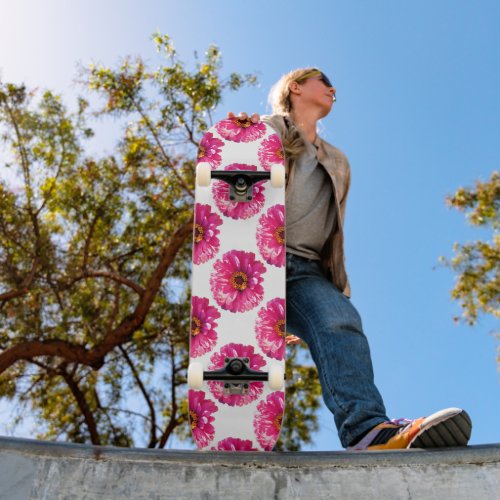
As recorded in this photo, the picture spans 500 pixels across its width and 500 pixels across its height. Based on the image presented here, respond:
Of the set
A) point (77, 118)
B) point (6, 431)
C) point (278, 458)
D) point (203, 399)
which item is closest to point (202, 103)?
point (77, 118)

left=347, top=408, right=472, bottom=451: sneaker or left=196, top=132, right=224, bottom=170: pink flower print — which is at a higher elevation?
left=196, top=132, right=224, bottom=170: pink flower print

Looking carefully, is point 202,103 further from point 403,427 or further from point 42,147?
point 403,427

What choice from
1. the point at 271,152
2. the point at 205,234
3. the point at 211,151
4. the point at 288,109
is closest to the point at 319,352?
the point at 205,234

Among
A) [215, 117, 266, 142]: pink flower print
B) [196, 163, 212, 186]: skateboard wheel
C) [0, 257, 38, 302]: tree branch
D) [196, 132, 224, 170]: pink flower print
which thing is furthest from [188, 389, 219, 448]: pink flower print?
[0, 257, 38, 302]: tree branch

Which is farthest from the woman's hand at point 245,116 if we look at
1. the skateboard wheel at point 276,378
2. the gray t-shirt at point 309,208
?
the skateboard wheel at point 276,378

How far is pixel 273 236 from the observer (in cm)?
262

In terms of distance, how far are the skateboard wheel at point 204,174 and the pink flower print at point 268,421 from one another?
89cm

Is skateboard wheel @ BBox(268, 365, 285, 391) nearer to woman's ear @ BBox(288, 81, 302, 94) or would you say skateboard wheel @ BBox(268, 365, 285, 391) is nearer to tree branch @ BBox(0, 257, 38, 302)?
woman's ear @ BBox(288, 81, 302, 94)

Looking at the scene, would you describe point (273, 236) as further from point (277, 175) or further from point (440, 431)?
point (440, 431)

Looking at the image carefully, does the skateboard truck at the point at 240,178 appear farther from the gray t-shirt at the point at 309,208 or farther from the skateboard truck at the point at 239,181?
the gray t-shirt at the point at 309,208

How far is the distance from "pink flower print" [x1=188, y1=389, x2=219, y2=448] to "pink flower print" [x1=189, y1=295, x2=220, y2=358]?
0.53ft

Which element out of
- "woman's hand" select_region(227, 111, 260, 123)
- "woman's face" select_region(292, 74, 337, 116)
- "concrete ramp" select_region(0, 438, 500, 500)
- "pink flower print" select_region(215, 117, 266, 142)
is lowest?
"concrete ramp" select_region(0, 438, 500, 500)

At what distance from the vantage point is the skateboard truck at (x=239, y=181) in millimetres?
2605

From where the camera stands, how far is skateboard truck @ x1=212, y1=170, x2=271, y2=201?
261 centimetres
